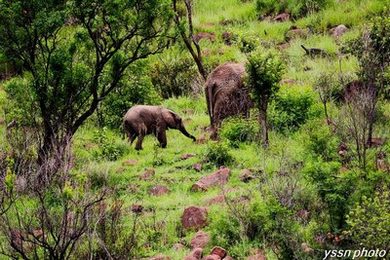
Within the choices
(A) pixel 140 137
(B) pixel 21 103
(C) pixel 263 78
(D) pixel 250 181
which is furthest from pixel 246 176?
(B) pixel 21 103

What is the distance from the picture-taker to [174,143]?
47.0 ft

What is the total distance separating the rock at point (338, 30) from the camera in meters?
21.7

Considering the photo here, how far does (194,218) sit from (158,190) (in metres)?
1.76

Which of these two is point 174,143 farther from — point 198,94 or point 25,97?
point 198,94

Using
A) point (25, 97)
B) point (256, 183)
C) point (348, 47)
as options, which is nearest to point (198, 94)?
point (348, 47)

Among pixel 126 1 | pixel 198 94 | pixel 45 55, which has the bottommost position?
pixel 198 94

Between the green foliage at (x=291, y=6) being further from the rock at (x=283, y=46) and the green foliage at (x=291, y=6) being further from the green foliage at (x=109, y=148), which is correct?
the green foliage at (x=109, y=148)

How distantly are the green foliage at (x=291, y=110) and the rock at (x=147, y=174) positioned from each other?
292 centimetres

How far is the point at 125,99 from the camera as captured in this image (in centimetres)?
1723

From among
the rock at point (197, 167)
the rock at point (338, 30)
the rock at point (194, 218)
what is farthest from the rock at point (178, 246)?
the rock at point (338, 30)

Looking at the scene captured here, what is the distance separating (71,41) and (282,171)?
5.09 metres

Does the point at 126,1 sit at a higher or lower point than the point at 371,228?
higher

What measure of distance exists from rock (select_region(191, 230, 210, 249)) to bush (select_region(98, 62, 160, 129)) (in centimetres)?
815

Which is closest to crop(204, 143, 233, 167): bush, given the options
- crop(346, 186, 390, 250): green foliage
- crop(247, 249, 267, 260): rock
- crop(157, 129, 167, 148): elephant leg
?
crop(157, 129, 167, 148): elephant leg
